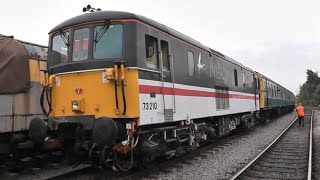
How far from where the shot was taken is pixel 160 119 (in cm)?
827

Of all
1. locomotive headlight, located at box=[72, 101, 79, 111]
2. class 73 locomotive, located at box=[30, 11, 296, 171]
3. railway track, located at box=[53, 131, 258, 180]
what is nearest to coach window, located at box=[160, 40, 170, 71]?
class 73 locomotive, located at box=[30, 11, 296, 171]

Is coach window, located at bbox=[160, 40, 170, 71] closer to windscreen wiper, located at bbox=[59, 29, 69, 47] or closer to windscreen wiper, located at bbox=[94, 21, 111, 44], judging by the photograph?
windscreen wiper, located at bbox=[94, 21, 111, 44]

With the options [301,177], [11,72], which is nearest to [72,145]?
[11,72]

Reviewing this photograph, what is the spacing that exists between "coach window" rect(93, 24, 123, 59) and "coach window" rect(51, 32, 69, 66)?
79 centimetres

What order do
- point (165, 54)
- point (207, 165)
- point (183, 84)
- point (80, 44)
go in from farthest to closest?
point (207, 165) → point (183, 84) → point (165, 54) → point (80, 44)

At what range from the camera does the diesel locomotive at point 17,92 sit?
894cm

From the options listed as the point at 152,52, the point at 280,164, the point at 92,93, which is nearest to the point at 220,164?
the point at 280,164

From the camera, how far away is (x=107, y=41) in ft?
25.3

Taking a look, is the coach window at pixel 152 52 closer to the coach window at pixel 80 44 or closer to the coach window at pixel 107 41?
the coach window at pixel 107 41

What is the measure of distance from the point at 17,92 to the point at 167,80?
3.61 m

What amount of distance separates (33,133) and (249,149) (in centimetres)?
744

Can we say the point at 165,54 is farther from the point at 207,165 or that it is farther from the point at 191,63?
the point at 207,165

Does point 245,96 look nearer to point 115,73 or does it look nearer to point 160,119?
point 160,119

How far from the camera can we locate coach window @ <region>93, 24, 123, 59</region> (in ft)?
25.0
